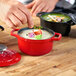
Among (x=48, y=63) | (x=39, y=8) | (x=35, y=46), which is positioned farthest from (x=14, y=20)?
(x=39, y=8)

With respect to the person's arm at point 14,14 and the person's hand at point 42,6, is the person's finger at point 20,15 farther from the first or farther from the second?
Answer: the person's hand at point 42,6

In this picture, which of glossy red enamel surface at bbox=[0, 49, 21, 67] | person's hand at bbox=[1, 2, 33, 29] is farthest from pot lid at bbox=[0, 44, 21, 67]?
person's hand at bbox=[1, 2, 33, 29]

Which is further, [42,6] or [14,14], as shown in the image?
[42,6]

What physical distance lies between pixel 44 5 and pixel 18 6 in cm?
60

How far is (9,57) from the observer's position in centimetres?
92

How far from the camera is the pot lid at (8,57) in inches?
34.9

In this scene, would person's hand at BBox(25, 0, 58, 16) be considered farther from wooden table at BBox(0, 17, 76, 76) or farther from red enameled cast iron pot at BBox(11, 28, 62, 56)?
red enameled cast iron pot at BBox(11, 28, 62, 56)

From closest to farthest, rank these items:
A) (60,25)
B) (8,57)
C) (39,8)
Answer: (8,57) → (60,25) → (39,8)

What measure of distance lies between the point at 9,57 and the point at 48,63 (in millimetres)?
186

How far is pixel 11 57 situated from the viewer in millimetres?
926

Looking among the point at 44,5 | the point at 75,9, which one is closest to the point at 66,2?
the point at 75,9

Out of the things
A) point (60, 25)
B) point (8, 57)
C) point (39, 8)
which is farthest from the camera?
point (39, 8)

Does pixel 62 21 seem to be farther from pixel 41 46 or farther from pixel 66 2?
pixel 66 2

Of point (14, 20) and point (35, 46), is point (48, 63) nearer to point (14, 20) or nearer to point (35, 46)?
point (35, 46)
